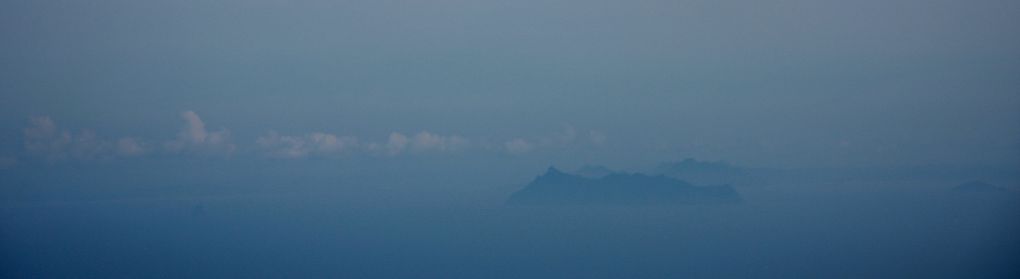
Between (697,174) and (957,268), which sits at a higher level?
(697,174)

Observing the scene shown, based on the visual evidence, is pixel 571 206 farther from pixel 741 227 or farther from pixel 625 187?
pixel 741 227

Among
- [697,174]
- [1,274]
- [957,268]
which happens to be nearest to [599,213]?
[697,174]

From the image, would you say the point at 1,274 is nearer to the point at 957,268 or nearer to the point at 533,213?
the point at 533,213

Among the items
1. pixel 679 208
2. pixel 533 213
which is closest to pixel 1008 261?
pixel 679 208

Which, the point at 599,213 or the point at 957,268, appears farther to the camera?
the point at 599,213

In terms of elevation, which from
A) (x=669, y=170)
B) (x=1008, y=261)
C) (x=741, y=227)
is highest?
(x=669, y=170)

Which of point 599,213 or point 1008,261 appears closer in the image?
point 1008,261
